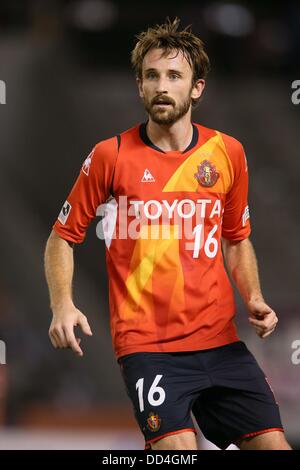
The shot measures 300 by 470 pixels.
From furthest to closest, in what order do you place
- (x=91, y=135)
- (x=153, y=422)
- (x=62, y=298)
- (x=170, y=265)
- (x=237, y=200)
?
(x=91, y=135), (x=237, y=200), (x=170, y=265), (x=62, y=298), (x=153, y=422)

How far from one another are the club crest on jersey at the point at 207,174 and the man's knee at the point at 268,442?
Answer: 1243 millimetres

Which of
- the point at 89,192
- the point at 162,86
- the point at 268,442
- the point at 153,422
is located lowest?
the point at 268,442

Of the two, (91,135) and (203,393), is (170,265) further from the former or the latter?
(91,135)

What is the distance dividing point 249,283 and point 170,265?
0.51 meters

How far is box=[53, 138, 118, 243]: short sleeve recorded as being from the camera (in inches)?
185

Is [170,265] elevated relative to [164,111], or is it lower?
lower

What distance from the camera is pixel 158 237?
4.68 meters

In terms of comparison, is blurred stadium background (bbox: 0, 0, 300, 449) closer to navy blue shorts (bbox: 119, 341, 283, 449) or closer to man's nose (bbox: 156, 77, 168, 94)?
navy blue shorts (bbox: 119, 341, 283, 449)

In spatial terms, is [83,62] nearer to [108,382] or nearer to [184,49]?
[108,382]

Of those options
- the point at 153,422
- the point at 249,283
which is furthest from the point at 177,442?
the point at 249,283

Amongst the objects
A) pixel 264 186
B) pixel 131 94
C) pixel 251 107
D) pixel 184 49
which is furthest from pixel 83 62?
pixel 184 49

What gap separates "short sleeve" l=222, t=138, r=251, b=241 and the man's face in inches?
14.2

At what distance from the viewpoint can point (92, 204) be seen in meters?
4.76
